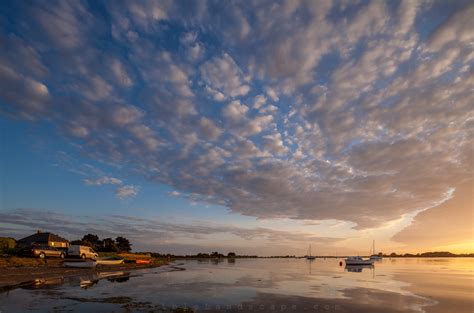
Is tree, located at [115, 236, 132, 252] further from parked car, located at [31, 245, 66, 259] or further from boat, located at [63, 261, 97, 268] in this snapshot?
boat, located at [63, 261, 97, 268]

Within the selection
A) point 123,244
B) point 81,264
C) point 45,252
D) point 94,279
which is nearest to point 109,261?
point 45,252

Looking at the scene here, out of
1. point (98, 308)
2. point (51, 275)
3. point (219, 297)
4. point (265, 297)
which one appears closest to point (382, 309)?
point (265, 297)

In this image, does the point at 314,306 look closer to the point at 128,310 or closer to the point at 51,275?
the point at 128,310

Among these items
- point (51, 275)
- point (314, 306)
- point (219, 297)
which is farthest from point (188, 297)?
point (51, 275)

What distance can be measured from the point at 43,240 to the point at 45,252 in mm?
19153

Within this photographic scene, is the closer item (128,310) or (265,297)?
(128,310)

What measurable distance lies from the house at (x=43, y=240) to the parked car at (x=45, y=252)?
12.8m

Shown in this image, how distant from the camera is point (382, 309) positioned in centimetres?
2361

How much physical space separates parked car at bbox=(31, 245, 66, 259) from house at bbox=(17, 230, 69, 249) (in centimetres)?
1285

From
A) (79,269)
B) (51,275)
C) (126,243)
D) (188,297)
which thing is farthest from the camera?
(126,243)

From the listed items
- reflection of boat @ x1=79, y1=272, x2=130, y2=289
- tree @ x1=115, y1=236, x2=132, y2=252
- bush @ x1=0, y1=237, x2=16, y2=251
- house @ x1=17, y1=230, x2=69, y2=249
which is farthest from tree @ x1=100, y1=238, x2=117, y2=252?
reflection of boat @ x1=79, y1=272, x2=130, y2=289

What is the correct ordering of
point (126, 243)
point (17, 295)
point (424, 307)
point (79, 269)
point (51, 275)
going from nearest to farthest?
point (17, 295)
point (424, 307)
point (51, 275)
point (79, 269)
point (126, 243)

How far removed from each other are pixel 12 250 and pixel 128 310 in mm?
48661

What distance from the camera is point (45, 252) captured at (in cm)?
5741
